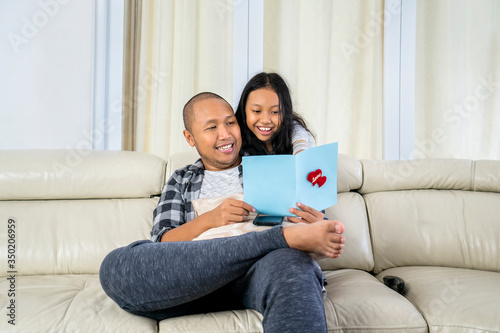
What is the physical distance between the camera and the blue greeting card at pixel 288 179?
3.73 ft

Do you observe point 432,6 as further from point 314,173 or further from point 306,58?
point 314,173

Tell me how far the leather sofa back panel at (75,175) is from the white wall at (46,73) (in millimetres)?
888

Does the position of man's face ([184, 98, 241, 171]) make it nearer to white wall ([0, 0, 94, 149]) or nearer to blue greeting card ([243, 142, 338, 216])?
blue greeting card ([243, 142, 338, 216])

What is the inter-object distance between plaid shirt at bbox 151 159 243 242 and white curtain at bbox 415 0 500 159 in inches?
72.1

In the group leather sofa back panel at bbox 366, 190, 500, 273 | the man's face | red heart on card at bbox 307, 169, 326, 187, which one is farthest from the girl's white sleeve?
leather sofa back panel at bbox 366, 190, 500, 273

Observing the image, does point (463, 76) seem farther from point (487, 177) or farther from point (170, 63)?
point (170, 63)

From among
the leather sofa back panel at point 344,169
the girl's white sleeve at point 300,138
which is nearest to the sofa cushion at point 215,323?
the girl's white sleeve at point 300,138

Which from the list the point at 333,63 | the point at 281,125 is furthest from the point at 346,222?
the point at 333,63

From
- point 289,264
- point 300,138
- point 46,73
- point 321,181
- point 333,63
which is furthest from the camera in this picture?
point 333,63

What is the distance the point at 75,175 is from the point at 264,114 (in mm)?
832

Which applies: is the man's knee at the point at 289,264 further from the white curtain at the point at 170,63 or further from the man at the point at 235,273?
the white curtain at the point at 170,63

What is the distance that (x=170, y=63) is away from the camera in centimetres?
254

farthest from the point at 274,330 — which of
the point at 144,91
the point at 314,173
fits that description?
the point at 144,91

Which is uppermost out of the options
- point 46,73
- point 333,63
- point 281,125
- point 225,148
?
point 333,63
